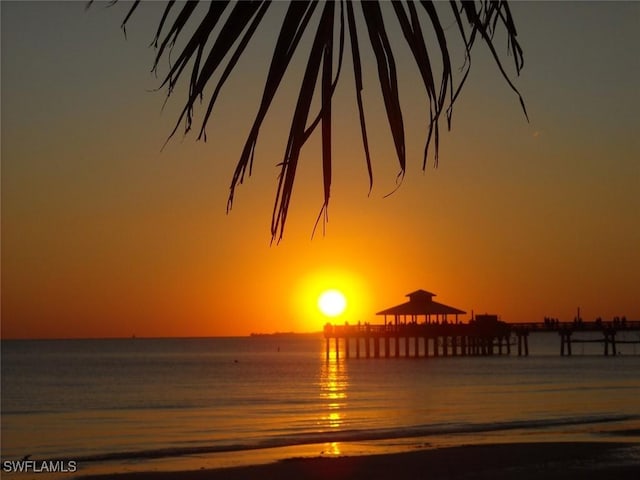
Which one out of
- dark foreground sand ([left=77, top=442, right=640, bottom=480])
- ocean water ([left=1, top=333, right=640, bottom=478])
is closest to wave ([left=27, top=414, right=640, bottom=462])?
ocean water ([left=1, top=333, right=640, bottom=478])

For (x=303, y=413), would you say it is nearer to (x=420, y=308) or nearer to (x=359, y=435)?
(x=359, y=435)

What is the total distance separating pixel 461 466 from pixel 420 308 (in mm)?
56420

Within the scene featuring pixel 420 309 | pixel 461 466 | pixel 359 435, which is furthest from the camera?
pixel 420 309

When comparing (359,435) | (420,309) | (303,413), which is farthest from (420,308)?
(359,435)

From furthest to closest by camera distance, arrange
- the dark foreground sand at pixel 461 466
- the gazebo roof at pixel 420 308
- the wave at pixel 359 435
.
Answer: the gazebo roof at pixel 420 308
the wave at pixel 359 435
the dark foreground sand at pixel 461 466

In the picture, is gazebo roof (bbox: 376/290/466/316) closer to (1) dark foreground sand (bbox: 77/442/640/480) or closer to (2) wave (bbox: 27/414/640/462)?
(2) wave (bbox: 27/414/640/462)

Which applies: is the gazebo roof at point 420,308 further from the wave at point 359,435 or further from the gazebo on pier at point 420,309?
the wave at point 359,435

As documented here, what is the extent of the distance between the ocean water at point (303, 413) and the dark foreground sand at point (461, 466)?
5.84 feet

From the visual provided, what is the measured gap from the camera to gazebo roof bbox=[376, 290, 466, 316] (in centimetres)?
7381

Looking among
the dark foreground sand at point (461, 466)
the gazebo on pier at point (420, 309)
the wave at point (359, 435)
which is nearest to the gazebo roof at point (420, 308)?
the gazebo on pier at point (420, 309)

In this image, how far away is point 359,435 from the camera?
25797 millimetres

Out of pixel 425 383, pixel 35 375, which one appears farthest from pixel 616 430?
pixel 35 375

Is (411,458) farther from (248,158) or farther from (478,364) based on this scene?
(478,364)

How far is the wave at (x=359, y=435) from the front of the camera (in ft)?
75.5
